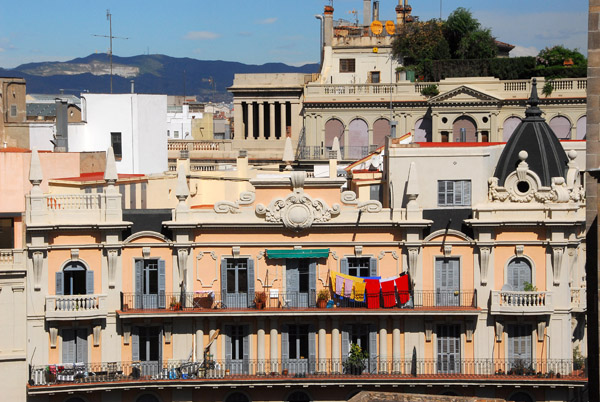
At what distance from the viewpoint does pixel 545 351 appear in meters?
59.5

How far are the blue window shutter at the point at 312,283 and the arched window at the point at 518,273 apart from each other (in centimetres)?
839

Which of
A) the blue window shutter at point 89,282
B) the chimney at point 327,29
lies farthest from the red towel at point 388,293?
the chimney at point 327,29

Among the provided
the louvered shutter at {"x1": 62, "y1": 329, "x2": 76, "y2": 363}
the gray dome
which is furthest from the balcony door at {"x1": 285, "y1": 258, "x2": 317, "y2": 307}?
the louvered shutter at {"x1": 62, "y1": 329, "x2": 76, "y2": 363}

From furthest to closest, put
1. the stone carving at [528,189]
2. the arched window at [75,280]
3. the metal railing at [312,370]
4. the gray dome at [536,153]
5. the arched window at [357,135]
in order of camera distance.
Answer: the arched window at [357,135] < the gray dome at [536,153] < the stone carving at [528,189] < the arched window at [75,280] < the metal railing at [312,370]

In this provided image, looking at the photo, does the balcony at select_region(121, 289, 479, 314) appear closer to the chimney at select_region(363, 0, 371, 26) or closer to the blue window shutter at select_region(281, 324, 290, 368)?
the blue window shutter at select_region(281, 324, 290, 368)

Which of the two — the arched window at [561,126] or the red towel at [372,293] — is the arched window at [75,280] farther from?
the arched window at [561,126]

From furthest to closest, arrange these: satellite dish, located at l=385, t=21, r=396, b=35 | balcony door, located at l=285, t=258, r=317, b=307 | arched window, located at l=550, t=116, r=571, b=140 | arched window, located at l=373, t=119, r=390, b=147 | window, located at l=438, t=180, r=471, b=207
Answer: satellite dish, located at l=385, t=21, r=396, b=35, arched window, located at l=373, t=119, r=390, b=147, arched window, located at l=550, t=116, r=571, b=140, window, located at l=438, t=180, r=471, b=207, balcony door, located at l=285, t=258, r=317, b=307

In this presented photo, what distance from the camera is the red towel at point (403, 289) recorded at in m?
59.4

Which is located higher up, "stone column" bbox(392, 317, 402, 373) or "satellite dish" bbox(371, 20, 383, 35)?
"satellite dish" bbox(371, 20, 383, 35)

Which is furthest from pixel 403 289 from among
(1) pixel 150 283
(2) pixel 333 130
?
(2) pixel 333 130

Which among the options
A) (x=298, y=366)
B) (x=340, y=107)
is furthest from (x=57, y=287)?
(x=340, y=107)

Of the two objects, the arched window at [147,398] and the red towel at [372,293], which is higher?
the red towel at [372,293]

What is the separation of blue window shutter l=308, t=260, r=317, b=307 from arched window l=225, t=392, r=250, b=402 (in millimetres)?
4855

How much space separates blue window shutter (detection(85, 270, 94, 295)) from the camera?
193 ft
